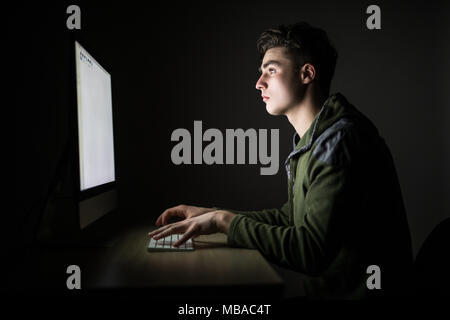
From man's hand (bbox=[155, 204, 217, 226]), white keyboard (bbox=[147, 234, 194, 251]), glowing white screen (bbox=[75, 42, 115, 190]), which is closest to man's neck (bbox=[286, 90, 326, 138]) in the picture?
man's hand (bbox=[155, 204, 217, 226])

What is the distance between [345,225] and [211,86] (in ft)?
3.54

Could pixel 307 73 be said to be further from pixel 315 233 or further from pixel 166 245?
pixel 166 245

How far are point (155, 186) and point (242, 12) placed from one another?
0.95 metres

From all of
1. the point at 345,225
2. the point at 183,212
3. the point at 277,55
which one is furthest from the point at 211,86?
the point at 345,225

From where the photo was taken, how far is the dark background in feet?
5.22

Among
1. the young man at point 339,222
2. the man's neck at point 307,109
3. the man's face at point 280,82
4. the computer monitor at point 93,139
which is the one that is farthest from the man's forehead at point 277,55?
the computer monitor at point 93,139

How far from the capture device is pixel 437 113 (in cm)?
190

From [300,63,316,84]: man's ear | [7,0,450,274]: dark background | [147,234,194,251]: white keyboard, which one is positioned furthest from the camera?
[7,0,450,274]: dark background

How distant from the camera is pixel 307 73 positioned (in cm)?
123

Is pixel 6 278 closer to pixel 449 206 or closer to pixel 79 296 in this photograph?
pixel 79 296

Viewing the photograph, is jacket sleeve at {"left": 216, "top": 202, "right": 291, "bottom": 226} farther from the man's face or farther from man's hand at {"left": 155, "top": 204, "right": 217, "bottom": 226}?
the man's face

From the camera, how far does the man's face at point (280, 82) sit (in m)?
1.24

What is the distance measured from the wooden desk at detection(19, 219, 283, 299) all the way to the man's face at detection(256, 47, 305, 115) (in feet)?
1.71
